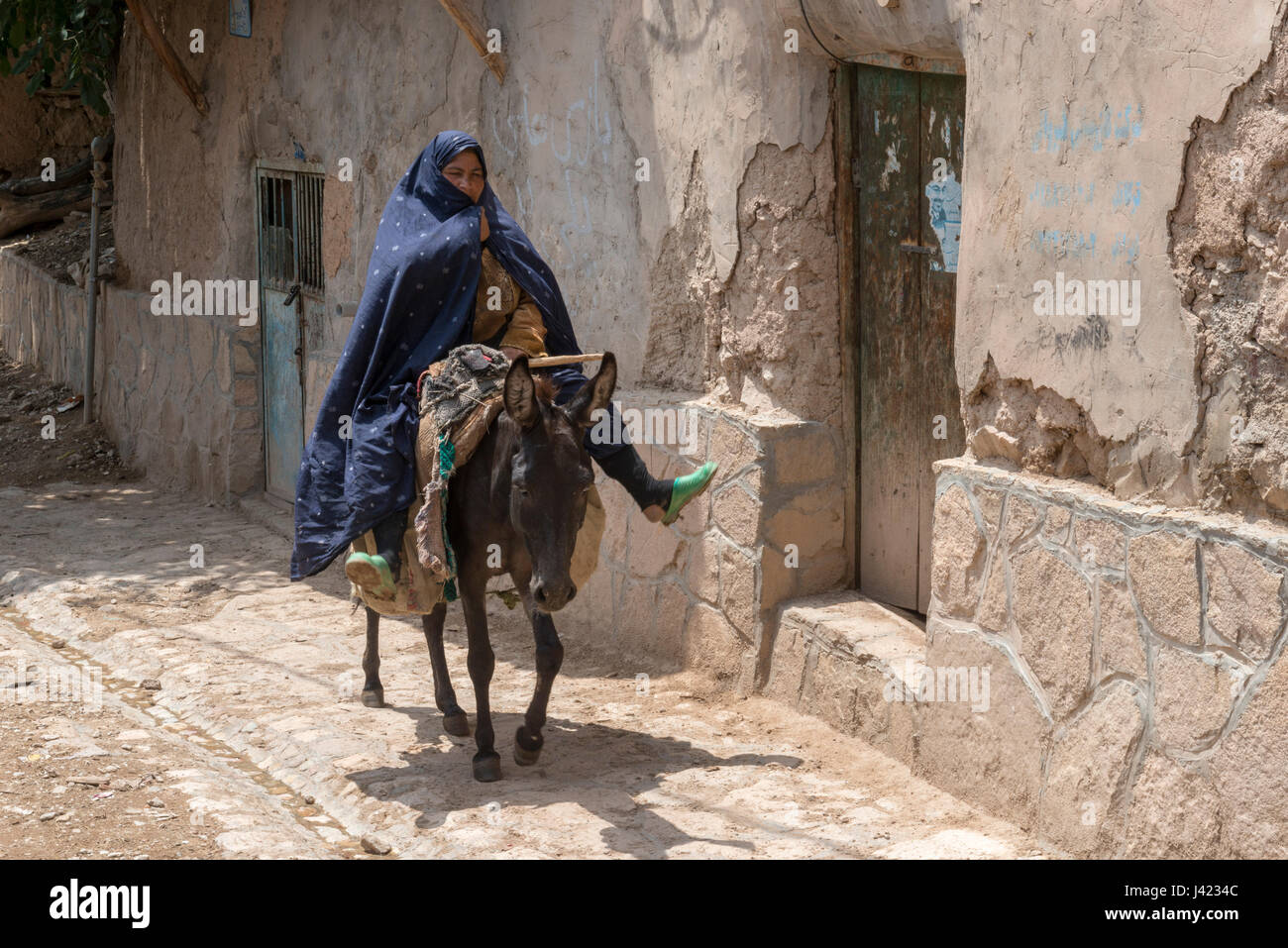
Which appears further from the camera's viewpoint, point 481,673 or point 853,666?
point 853,666

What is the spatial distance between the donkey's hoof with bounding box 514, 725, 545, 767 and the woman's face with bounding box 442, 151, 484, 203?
2108mm

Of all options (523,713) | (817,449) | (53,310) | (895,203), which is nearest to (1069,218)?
(895,203)

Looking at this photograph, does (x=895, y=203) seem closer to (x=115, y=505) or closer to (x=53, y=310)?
(x=115, y=505)

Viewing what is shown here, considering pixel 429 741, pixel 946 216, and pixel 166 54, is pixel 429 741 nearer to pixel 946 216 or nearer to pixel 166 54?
pixel 946 216

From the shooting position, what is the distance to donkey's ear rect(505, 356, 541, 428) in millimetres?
4965

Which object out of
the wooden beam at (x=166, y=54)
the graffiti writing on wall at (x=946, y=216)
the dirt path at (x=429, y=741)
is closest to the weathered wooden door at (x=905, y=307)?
the graffiti writing on wall at (x=946, y=216)

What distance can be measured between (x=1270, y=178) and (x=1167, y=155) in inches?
13.5

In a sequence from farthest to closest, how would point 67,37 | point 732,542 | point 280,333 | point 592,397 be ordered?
point 67,37
point 280,333
point 732,542
point 592,397

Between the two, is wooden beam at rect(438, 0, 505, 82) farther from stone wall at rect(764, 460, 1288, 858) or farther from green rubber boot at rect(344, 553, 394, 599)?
stone wall at rect(764, 460, 1288, 858)

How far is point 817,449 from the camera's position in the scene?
6.39 metres

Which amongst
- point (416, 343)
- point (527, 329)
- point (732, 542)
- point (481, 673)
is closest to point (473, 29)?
point (527, 329)

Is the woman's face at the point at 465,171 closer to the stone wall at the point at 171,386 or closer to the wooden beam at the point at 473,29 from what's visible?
the wooden beam at the point at 473,29

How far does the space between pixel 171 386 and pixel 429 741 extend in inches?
240

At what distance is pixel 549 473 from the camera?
16.5 feet
